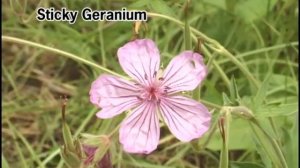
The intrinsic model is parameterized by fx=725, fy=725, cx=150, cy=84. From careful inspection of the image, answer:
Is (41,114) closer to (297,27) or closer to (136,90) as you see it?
(297,27)

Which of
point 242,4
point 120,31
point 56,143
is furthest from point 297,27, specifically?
point 56,143

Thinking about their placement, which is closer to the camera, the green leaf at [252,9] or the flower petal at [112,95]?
the flower petal at [112,95]

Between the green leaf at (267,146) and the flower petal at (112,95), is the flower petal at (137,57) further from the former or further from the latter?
the green leaf at (267,146)

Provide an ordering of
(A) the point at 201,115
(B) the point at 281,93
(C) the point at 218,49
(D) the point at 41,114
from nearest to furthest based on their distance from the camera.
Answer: (A) the point at 201,115, (C) the point at 218,49, (B) the point at 281,93, (D) the point at 41,114

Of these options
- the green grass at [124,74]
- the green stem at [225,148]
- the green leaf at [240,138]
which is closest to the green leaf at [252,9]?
the green grass at [124,74]

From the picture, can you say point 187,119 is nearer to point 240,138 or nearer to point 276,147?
point 276,147

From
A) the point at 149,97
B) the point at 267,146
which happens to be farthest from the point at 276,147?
the point at 149,97
